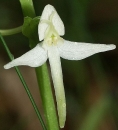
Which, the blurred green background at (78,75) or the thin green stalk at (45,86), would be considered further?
the blurred green background at (78,75)

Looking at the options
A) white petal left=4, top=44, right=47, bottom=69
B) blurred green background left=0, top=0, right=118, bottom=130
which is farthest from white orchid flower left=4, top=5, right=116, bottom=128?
blurred green background left=0, top=0, right=118, bottom=130

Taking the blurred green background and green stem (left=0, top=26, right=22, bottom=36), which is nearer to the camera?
green stem (left=0, top=26, right=22, bottom=36)

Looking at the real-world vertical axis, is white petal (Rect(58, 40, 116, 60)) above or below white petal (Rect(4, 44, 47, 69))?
below

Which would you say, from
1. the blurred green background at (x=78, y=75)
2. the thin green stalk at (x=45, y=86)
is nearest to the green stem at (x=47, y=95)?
the thin green stalk at (x=45, y=86)

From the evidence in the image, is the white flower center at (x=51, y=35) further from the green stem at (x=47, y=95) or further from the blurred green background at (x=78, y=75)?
the blurred green background at (x=78, y=75)

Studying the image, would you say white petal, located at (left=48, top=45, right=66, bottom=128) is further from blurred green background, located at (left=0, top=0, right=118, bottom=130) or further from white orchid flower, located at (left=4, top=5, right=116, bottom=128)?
blurred green background, located at (left=0, top=0, right=118, bottom=130)

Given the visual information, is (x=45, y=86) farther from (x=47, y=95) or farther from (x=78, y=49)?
(x=78, y=49)

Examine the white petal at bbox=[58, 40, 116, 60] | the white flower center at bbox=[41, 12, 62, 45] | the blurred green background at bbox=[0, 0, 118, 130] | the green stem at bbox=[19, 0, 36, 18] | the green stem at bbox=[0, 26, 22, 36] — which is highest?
the green stem at bbox=[19, 0, 36, 18]
